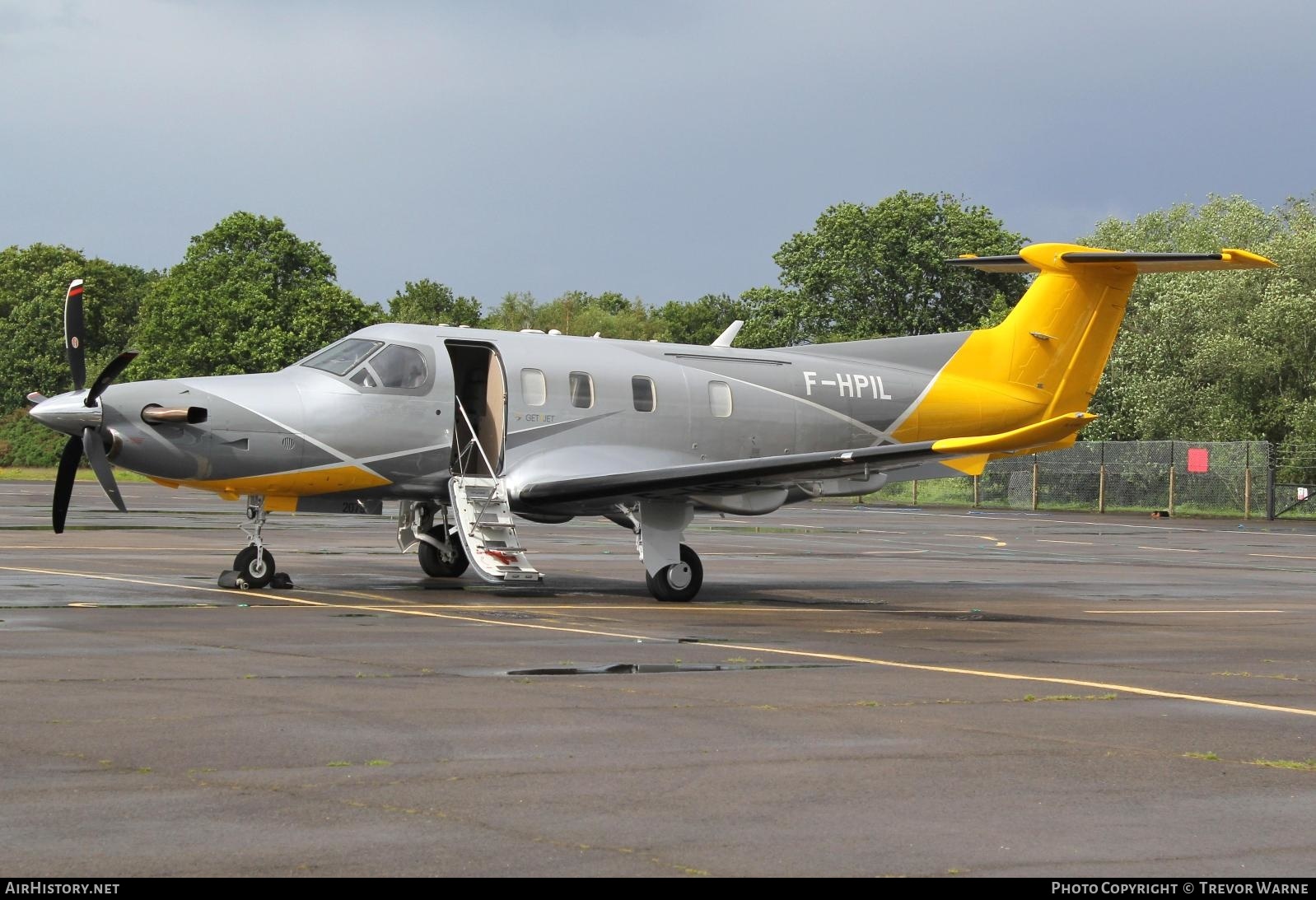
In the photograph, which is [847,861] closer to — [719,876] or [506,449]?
[719,876]

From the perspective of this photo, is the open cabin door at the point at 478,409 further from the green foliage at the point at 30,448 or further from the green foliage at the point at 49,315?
the green foliage at the point at 49,315

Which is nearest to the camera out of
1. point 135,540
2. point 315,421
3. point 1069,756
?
point 1069,756

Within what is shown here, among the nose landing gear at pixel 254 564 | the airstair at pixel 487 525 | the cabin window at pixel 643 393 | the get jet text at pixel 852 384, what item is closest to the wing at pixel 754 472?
the airstair at pixel 487 525

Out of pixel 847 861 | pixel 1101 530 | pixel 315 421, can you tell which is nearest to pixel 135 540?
pixel 315 421

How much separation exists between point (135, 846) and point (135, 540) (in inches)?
939

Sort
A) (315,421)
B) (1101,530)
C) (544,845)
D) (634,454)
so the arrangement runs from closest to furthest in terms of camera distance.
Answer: (544,845)
(315,421)
(634,454)
(1101,530)

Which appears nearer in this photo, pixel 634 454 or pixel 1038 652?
pixel 1038 652

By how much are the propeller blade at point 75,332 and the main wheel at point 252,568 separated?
3094 millimetres

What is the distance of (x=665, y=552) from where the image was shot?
19.1 m

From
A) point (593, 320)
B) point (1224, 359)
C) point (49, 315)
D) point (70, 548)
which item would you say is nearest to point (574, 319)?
point (593, 320)

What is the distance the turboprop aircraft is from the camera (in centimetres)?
1800

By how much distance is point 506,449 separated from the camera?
19.4 metres

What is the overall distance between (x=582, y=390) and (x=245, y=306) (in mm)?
67293

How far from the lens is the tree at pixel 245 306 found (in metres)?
82.8
